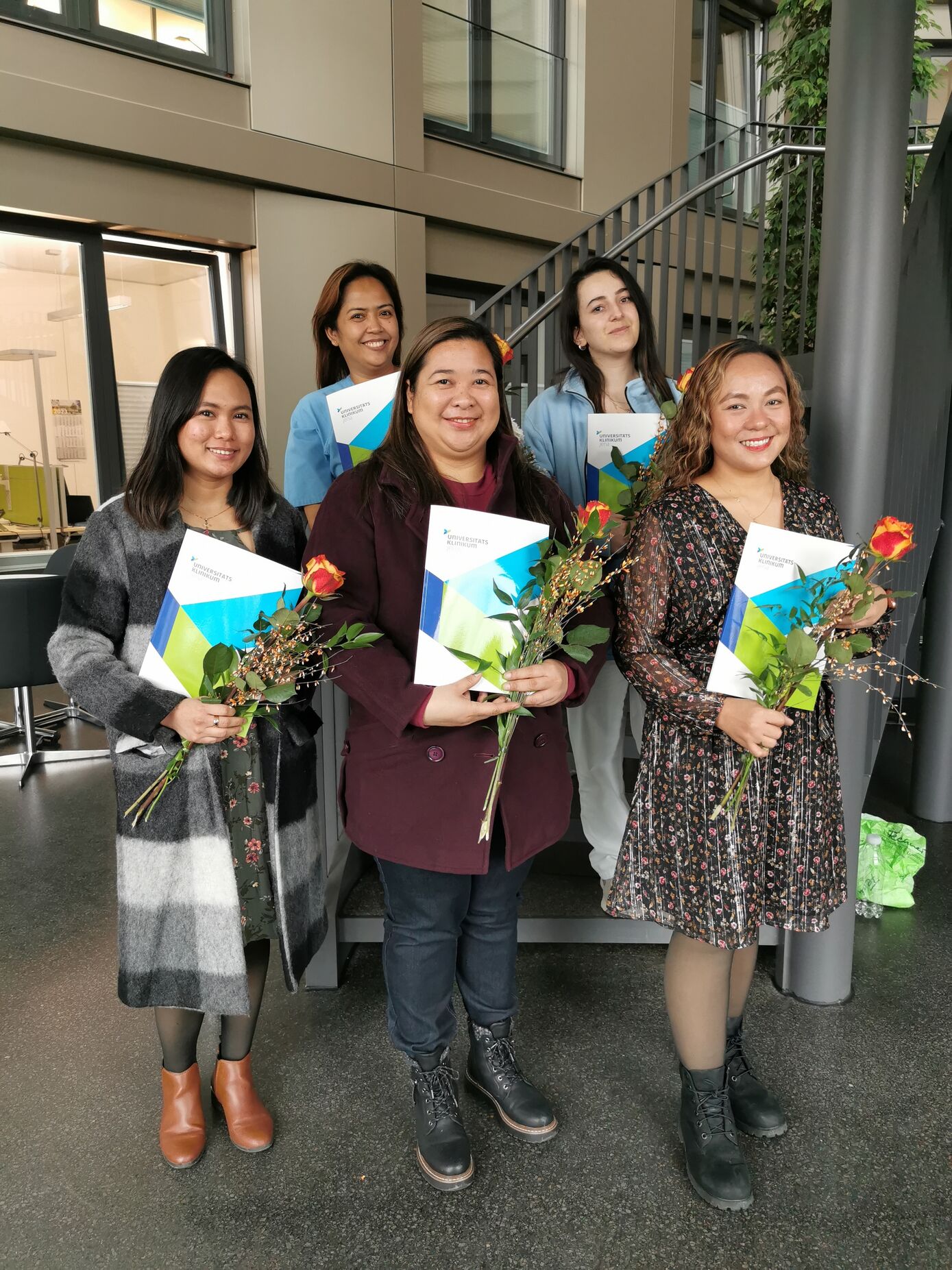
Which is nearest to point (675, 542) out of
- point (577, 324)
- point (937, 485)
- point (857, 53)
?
point (577, 324)

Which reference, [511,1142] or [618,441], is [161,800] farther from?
[618,441]

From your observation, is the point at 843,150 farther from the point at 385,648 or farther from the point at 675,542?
the point at 385,648

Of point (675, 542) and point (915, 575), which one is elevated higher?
point (675, 542)

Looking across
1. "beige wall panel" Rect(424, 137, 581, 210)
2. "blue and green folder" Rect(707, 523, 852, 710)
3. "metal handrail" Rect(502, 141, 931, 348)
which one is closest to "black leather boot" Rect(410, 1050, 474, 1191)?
"blue and green folder" Rect(707, 523, 852, 710)

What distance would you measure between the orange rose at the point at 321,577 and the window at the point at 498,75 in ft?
21.7

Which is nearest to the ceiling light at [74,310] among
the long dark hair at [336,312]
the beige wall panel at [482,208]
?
the beige wall panel at [482,208]

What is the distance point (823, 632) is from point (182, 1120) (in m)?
1.65

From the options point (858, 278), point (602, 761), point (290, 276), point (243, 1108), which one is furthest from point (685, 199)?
point (243, 1108)

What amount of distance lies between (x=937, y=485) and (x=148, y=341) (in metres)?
5.17

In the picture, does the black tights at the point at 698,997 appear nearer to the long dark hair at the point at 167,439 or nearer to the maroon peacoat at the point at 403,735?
the maroon peacoat at the point at 403,735

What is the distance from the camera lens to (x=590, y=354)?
2451mm

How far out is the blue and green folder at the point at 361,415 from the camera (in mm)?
2217

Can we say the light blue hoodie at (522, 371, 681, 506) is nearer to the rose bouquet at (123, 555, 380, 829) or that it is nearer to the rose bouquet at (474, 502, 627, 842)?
the rose bouquet at (474, 502, 627, 842)

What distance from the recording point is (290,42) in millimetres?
6070
